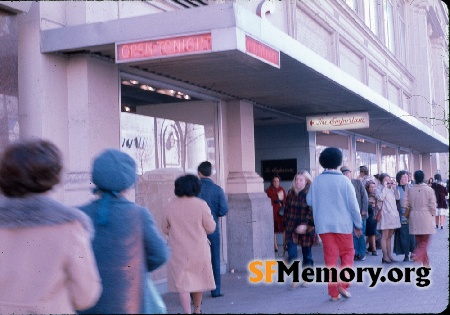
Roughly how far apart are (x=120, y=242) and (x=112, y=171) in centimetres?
40

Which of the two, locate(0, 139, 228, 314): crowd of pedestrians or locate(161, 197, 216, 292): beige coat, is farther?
locate(161, 197, 216, 292): beige coat

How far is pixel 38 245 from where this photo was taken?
2762 mm

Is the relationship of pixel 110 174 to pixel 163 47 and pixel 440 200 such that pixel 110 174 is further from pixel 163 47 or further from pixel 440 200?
pixel 440 200

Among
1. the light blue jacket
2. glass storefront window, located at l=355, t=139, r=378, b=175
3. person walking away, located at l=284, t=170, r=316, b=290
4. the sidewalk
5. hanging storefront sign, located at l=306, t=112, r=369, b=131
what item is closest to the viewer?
the sidewalk

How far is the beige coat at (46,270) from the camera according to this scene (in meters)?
2.72

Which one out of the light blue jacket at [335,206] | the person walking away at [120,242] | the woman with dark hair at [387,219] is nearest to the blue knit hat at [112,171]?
the person walking away at [120,242]

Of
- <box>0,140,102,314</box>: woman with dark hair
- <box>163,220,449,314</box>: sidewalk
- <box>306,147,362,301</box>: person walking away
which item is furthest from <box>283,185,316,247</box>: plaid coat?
<box>0,140,102,314</box>: woman with dark hair

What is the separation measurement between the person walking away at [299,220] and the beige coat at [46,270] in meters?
6.59

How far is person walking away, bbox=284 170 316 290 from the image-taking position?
918 centimetres

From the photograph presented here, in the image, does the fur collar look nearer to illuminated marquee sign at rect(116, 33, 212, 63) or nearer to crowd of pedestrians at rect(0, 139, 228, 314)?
crowd of pedestrians at rect(0, 139, 228, 314)

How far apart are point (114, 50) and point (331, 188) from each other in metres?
3.19

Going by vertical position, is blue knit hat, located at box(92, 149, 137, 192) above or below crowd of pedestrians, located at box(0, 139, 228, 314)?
above

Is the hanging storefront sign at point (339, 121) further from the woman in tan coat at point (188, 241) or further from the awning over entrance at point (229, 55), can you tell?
the woman in tan coat at point (188, 241)

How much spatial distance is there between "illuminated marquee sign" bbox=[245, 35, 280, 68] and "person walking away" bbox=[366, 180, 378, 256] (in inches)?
228
